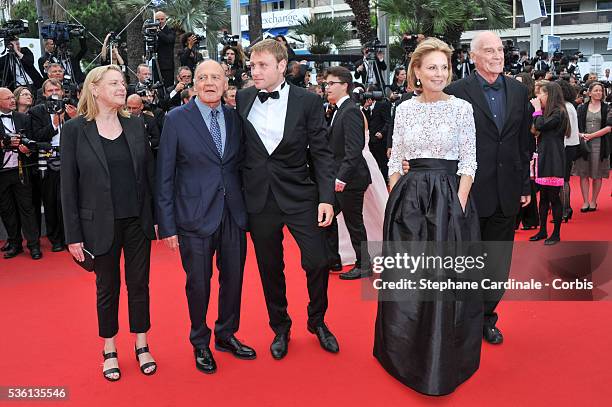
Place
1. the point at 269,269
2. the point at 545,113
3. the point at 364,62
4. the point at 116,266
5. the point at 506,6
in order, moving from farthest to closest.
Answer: the point at 506,6 → the point at 364,62 → the point at 545,113 → the point at 269,269 → the point at 116,266

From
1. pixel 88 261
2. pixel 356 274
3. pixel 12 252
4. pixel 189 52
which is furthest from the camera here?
pixel 189 52

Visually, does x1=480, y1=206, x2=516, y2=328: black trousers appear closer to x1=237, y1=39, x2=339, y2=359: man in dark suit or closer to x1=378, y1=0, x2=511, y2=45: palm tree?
x1=237, y1=39, x2=339, y2=359: man in dark suit

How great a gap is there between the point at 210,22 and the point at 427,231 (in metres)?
18.0

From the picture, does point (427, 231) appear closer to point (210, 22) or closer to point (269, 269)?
point (269, 269)

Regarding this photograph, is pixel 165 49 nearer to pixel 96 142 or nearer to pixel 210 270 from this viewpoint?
pixel 96 142

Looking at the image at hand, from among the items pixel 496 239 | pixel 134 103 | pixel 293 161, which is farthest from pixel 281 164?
pixel 134 103

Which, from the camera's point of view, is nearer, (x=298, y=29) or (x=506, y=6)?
(x=506, y=6)

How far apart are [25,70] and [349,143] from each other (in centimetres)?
609

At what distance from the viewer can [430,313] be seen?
10.9 feet

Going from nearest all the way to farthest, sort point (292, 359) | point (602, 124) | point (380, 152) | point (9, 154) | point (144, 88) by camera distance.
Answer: point (292, 359)
point (9, 154)
point (144, 88)
point (602, 124)
point (380, 152)

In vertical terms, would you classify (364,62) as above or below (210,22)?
below

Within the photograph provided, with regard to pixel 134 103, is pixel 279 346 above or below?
below

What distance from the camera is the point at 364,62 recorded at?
33.7ft

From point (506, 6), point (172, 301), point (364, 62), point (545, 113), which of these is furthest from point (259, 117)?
point (506, 6)
